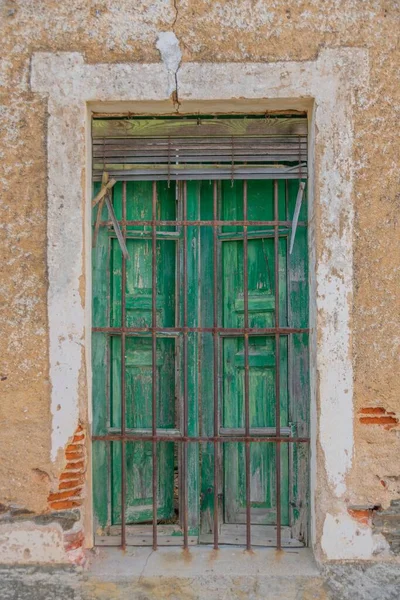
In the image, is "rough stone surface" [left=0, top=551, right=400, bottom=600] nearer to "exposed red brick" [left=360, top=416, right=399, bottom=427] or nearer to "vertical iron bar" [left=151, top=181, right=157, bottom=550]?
"vertical iron bar" [left=151, top=181, right=157, bottom=550]

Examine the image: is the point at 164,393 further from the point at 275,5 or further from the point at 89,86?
the point at 275,5

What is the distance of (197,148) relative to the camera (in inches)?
112

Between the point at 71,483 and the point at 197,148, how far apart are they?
177cm

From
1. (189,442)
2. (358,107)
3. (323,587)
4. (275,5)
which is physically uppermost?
(275,5)

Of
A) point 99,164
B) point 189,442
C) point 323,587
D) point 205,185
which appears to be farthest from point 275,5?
point 323,587

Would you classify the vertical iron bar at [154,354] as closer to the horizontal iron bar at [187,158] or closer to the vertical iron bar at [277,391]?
the horizontal iron bar at [187,158]

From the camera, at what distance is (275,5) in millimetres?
2689

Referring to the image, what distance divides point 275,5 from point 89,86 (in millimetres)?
973

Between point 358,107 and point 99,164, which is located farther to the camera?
point 99,164

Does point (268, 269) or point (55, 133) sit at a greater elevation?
point (55, 133)

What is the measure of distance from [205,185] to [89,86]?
76cm

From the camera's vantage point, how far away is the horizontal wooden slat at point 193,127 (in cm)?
286

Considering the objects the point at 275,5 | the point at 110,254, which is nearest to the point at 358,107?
the point at 275,5

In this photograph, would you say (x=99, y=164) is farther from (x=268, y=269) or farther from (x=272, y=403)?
(x=272, y=403)
